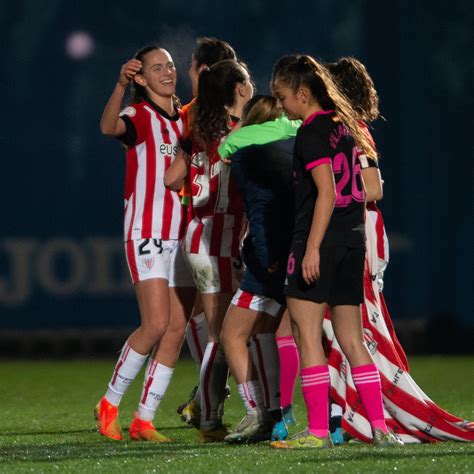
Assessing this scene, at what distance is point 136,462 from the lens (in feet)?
15.8

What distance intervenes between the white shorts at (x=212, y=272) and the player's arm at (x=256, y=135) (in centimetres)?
49

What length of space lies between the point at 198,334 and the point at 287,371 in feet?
2.97

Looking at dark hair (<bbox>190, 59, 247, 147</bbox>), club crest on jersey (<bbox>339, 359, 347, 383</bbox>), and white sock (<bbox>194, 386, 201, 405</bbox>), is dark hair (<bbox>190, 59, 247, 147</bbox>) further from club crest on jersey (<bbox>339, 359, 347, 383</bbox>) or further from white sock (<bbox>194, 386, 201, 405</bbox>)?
white sock (<bbox>194, 386, 201, 405</bbox>)

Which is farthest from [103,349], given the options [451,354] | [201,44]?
[201,44]

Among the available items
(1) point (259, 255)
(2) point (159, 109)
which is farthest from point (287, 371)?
(2) point (159, 109)

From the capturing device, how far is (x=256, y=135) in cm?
527

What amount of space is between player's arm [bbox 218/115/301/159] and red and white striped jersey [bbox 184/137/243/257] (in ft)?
0.91

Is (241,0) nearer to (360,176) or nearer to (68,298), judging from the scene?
(68,298)

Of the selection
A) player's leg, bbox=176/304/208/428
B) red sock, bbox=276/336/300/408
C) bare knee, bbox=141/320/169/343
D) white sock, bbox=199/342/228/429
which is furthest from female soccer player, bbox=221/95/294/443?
player's leg, bbox=176/304/208/428

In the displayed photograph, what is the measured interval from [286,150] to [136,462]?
1318 millimetres

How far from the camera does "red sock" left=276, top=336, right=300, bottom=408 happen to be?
5.58 meters

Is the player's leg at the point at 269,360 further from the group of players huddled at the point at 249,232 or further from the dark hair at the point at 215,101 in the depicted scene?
the dark hair at the point at 215,101

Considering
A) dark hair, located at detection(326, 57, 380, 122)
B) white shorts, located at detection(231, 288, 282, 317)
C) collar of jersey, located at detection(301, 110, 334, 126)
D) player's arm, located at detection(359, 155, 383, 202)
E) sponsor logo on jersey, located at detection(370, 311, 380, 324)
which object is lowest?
sponsor logo on jersey, located at detection(370, 311, 380, 324)

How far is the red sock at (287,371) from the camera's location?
5582mm
